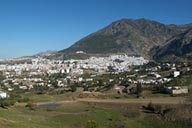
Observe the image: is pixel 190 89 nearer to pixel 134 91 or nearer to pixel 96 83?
pixel 134 91

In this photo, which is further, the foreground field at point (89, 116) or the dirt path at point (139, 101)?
the dirt path at point (139, 101)

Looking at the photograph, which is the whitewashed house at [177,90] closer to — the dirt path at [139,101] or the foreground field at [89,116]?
the dirt path at [139,101]

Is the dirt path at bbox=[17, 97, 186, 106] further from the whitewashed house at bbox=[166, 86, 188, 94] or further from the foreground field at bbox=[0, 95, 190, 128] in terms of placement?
the whitewashed house at bbox=[166, 86, 188, 94]

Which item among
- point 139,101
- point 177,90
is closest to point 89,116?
point 139,101

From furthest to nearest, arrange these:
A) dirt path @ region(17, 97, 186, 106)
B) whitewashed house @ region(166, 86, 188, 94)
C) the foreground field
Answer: whitewashed house @ region(166, 86, 188, 94) < dirt path @ region(17, 97, 186, 106) < the foreground field

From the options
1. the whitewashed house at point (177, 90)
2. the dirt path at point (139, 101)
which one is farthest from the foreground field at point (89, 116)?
the whitewashed house at point (177, 90)

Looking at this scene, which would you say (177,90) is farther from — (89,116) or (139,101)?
(89,116)

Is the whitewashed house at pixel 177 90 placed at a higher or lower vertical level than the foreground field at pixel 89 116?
higher

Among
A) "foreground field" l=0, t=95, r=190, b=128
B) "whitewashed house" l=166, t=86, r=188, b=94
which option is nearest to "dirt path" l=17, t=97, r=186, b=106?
"foreground field" l=0, t=95, r=190, b=128

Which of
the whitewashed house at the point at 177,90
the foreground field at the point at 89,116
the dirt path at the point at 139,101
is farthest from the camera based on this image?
the whitewashed house at the point at 177,90
